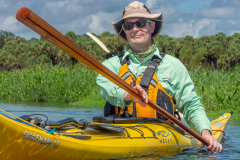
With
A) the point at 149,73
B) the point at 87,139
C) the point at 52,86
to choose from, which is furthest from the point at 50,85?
the point at 87,139

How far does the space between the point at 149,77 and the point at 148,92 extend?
15cm

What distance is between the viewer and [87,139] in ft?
8.55

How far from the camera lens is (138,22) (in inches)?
131

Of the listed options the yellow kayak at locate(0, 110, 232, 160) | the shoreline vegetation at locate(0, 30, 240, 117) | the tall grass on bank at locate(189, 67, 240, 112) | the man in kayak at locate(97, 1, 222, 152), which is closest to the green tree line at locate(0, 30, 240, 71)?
the shoreline vegetation at locate(0, 30, 240, 117)

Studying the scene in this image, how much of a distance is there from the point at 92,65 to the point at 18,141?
2.46ft

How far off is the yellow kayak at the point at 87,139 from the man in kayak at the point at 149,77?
7.0 inches

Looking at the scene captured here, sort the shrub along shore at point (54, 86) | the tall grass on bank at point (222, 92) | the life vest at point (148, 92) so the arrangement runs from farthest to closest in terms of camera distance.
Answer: the shrub along shore at point (54, 86) < the tall grass on bank at point (222, 92) < the life vest at point (148, 92)

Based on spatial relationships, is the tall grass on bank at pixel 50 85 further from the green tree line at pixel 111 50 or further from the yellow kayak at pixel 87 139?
the green tree line at pixel 111 50

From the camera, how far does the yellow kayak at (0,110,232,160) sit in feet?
7.13

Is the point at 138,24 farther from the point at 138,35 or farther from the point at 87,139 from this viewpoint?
the point at 87,139

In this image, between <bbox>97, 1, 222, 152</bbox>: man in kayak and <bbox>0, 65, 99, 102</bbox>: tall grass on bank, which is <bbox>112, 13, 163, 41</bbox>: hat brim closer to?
<bbox>97, 1, 222, 152</bbox>: man in kayak

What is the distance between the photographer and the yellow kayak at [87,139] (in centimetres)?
217

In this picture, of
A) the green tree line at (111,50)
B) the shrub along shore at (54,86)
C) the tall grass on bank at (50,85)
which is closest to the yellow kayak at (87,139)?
the shrub along shore at (54,86)

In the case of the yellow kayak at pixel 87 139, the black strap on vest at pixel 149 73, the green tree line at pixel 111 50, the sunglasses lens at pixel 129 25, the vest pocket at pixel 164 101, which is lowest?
A: the yellow kayak at pixel 87 139
